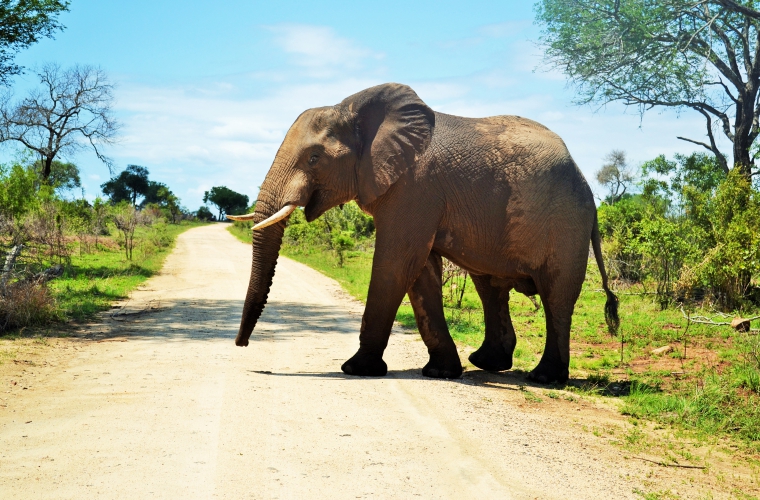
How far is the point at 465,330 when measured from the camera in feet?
40.3

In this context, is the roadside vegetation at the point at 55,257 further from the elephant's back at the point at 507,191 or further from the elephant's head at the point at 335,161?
the elephant's back at the point at 507,191

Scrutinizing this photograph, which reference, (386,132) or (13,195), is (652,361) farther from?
(13,195)

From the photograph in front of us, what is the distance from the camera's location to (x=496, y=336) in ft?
30.0

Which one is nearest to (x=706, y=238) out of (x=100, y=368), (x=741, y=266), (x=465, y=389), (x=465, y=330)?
(x=741, y=266)

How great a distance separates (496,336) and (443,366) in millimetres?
1180

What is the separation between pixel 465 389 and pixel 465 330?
4719 millimetres

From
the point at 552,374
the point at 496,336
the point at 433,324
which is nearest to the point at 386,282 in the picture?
the point at 433,324

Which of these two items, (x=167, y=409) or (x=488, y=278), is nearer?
(x=167, y=409)

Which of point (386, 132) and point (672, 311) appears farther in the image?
point (672, 311)

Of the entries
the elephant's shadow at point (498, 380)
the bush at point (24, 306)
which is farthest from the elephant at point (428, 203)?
the bush at point (24, 306)

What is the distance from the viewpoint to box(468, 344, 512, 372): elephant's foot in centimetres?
915

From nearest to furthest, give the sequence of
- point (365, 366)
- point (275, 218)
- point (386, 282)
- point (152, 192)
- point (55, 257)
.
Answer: point (275, 218) < point (386, 282) < point (365, 366) < point (55, 257) < point (152, 192)

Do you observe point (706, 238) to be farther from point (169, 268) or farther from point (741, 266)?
point (169, 268)

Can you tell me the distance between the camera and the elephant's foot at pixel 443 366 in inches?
324
